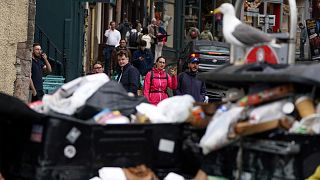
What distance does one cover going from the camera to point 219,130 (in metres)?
5.52

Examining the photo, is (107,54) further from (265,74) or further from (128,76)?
(265,74)

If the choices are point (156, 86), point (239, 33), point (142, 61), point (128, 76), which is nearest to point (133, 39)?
point (142, 61)

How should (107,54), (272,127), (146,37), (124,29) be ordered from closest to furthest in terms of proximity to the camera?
(272,127), (107,54), (146,37), (124,29)

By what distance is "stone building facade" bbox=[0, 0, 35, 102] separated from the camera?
1308 centimetres

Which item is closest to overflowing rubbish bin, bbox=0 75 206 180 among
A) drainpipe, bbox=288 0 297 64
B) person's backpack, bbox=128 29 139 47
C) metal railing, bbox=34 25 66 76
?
drainpipe, bbox=288 0 297 64

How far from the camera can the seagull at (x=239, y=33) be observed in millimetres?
6035

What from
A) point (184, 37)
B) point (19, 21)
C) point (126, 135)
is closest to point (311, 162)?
point (126, 135)

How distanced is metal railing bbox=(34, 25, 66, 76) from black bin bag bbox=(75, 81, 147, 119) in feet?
45.2

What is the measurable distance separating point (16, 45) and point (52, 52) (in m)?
8.06

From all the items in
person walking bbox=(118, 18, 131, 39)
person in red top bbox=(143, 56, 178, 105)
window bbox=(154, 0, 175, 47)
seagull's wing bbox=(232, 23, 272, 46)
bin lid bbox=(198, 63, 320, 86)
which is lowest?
person in red top bbox=(143, 56, 178, 105)

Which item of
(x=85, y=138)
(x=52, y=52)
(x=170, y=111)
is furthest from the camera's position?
(x=52, y=52)

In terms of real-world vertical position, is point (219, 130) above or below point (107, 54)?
below

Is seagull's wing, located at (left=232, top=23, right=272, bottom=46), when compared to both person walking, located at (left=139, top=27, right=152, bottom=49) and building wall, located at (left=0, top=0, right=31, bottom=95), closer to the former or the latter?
building wall, located at (left=0, top=0, right=31, bottom=95)

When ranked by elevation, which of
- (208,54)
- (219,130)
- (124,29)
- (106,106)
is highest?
(124,29)
